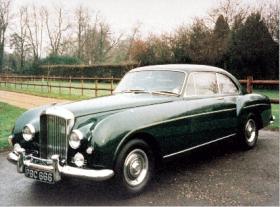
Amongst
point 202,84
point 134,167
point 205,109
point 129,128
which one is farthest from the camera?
point 202,84

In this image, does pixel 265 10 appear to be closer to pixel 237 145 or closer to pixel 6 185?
pixel 237 145

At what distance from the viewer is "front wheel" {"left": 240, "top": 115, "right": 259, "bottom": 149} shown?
24.0ft

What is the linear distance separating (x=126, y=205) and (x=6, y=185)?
6.12 ft

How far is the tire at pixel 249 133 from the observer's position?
7.30 m

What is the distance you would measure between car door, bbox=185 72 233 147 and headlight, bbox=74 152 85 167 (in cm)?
178

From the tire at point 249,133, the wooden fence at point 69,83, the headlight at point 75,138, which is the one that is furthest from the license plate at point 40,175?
the wooden fence at point 69,83

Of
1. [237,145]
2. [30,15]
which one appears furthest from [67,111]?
[30,15]

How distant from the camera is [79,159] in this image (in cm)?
463

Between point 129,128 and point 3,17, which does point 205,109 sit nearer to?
point 129,128

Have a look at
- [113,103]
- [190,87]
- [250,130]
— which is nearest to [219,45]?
[250,130]

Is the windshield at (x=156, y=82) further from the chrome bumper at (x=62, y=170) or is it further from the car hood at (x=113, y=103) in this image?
the chrome bumper at (x=62, y=170)

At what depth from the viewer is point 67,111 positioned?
4.85 metres

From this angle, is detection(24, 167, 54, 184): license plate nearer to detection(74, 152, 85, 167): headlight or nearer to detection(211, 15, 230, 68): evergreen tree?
detection(74, 152, 85, 167): headlight

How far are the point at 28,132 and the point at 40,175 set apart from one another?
754mm
